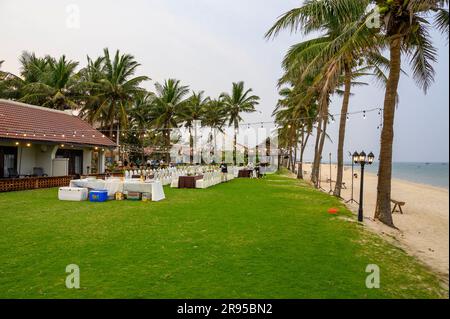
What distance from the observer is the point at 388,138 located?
9062 mm

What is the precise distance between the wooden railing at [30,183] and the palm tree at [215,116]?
23171 mm

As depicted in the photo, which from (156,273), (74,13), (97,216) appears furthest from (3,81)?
(156,273)

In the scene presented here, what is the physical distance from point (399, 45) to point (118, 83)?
23916mm

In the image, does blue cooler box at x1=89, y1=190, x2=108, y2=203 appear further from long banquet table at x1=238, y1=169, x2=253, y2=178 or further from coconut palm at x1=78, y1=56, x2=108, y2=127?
long banquet table at x1=238, y1=169, x2=253, y2=178

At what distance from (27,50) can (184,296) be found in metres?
38.4

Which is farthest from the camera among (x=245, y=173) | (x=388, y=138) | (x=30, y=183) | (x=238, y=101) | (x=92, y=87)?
(x=238, y=101)

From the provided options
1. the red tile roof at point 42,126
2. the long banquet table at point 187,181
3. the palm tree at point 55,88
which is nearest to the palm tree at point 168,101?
the palm tree at point 55,88

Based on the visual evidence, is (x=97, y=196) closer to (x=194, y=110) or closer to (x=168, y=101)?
(x=168, y=101)

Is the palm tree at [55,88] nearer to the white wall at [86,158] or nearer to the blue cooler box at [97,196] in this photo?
the white wall at [86,158]

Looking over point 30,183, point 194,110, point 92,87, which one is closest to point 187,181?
point 30,183

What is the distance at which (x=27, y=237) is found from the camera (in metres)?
6.21

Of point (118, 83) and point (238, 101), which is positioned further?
point (238, 101)

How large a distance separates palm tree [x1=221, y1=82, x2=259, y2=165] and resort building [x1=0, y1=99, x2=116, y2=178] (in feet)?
64.7

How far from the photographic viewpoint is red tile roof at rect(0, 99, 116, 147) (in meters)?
15.7
